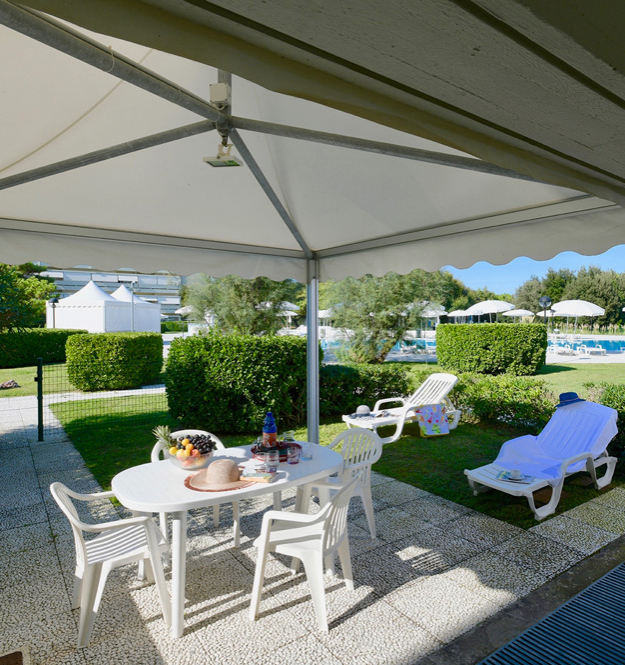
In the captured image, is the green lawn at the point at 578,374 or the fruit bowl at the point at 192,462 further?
the green lawn at the point at 578,374

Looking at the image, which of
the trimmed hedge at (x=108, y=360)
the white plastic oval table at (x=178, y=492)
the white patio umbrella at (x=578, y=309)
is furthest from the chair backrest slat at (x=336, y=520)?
the white patio umbrella at (x=578, y=309)

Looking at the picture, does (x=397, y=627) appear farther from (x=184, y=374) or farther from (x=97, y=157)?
(x=184, y=374)

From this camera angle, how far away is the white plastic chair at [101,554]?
264cm

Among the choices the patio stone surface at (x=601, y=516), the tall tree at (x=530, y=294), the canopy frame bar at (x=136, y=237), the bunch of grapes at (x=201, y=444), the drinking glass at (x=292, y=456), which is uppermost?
the tall tree at (x=530, y=294)

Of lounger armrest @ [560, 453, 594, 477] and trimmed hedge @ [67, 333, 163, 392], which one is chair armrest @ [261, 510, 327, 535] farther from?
trimmed hedge @ [67, 333, 163, 392]

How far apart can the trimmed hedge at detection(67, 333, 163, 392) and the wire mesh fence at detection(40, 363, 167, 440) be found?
256mm

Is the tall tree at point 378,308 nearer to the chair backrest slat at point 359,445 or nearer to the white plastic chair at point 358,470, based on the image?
the white plastic chair at point 358,470

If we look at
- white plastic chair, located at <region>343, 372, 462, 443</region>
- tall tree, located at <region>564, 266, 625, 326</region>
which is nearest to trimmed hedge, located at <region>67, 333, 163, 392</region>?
white plastic chair, located at <region>343, 372, 462, 443</region>

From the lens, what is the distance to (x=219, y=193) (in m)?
4.10

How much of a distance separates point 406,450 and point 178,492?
468 centimetres

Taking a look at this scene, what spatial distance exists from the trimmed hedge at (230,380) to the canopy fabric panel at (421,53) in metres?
6.65

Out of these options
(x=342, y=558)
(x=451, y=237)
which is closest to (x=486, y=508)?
(x=342, y=558)

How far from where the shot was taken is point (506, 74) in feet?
3.15

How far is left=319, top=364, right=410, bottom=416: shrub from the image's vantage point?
9.13 meters
